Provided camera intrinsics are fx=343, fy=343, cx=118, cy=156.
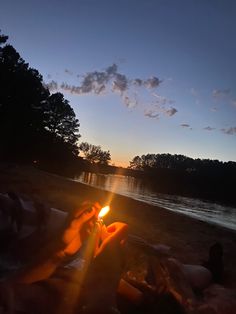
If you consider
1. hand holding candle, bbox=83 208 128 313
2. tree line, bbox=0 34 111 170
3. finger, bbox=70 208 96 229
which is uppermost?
tree line, bbox=0 34 111 170

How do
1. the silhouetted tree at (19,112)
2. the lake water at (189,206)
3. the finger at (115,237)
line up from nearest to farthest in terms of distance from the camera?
1. the finger at (115,237)
2. the lake water at (189,206)
3. the silhouetted tree at (19,112)

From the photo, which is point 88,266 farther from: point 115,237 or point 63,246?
point 63,246

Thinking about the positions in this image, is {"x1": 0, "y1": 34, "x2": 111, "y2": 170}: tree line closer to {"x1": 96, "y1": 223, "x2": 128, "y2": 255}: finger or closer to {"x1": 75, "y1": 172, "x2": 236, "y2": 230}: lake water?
{"x1": 75, "y1": 172, "x2": 236, "y2": 230}: lake water

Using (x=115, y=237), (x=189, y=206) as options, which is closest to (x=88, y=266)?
(x=115, y=237)

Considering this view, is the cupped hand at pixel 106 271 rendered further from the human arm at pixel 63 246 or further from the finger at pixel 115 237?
the human arm at pixel 63 246

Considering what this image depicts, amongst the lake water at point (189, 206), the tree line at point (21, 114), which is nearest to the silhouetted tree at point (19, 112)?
the tree line at point (21, 114)

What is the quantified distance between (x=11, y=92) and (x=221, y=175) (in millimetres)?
116205

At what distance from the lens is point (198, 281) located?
4.34 meters

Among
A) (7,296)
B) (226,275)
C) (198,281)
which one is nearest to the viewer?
(7,296)

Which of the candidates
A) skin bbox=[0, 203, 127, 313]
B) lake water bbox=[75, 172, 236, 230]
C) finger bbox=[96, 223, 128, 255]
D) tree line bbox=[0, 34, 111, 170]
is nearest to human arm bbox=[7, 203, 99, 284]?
skin bbox=[0, 203, 127, 313]

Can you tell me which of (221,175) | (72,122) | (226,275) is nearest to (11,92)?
(72,122)

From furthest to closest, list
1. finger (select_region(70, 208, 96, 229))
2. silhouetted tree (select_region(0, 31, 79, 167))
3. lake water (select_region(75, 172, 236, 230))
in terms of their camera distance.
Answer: silhouetted tree (select_region(0, 31, 79, 167))
lake water (select_region(75, 172, 236, 230))
finger (select_region(70, 208, 96, 229))

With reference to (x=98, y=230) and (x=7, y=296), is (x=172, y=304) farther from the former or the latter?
(x=7, y=296)

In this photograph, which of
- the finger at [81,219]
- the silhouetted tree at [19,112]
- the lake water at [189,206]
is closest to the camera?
the finger at [81,219]
